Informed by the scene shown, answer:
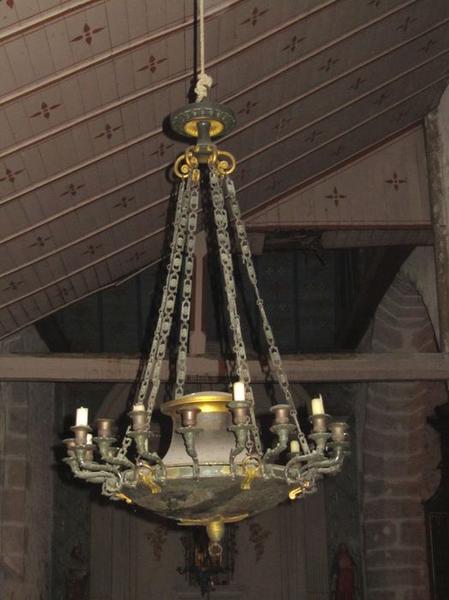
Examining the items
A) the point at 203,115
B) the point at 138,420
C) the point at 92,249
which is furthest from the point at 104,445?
the point at 92,249

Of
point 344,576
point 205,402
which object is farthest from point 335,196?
point 344,576

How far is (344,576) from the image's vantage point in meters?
9.16

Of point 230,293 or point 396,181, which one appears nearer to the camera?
point 230,293

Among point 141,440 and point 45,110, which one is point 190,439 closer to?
point 141,440

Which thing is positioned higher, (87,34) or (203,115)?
(87,34)

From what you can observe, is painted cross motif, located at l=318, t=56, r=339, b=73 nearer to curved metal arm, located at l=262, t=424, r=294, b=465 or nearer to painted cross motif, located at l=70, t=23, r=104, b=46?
painted cross motif, located at l=70, t=23, r=104, b=46

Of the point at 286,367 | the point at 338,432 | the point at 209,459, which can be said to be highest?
the point at 286,367

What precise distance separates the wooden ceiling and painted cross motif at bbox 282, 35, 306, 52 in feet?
0.04

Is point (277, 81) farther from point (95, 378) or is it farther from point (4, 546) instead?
point (4, 546)

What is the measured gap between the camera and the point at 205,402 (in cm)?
314

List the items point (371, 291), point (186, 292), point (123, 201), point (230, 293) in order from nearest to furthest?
1. point (230, 293)
2. point (186, 292)
3. point (123, 201)
4. point (371, 291)

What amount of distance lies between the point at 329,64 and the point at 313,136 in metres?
0.78

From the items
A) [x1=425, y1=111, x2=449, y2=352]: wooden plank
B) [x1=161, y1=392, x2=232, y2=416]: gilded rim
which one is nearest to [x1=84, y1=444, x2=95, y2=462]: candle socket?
[x1=161, y1=392, x2=232, y2=416]: gilded rim

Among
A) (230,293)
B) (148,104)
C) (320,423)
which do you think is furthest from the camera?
(148,104)
